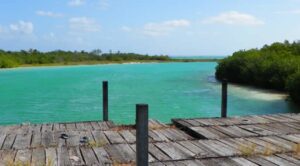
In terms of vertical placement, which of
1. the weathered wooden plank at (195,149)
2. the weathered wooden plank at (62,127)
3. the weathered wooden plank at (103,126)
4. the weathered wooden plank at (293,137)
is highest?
the weathered wooden plank at (293,137)

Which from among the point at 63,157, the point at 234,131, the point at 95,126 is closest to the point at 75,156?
the point at 63,157

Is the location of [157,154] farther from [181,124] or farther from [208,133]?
[181,124]

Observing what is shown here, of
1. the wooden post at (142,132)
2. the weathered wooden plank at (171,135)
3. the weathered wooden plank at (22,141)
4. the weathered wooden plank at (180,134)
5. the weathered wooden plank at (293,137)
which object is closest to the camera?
the wooden post at (142,132)

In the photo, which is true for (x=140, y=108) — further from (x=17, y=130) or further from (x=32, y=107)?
(x=32, y=107)

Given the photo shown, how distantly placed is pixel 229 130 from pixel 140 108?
375cm

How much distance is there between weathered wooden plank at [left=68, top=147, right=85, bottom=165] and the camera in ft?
18.6

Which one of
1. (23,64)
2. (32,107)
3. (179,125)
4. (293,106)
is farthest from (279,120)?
(23,64)

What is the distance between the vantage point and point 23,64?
9888cm

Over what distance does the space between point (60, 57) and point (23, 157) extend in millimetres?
111951

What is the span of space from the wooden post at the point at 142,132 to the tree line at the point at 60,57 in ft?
282

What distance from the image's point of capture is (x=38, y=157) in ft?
19.5

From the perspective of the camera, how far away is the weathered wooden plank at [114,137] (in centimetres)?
697

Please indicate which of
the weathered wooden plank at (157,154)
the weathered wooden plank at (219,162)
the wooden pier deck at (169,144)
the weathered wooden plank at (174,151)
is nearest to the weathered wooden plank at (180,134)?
the wooden pier deck at (169,144)

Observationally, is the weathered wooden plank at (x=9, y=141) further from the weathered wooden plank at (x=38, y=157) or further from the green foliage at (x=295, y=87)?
the green foliage at (x=295, y=87)
